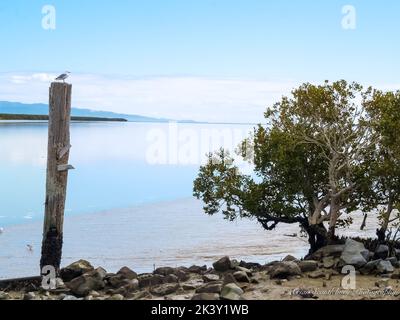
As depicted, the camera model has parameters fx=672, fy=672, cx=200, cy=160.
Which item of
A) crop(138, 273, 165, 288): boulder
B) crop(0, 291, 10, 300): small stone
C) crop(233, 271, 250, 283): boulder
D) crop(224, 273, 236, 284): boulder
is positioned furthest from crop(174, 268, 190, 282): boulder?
crop(0, 291, 10, 300): small stone

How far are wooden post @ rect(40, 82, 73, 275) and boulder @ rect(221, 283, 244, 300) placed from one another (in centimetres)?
623

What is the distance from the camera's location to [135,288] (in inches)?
776

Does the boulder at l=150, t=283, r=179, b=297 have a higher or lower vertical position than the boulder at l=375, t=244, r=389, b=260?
lower

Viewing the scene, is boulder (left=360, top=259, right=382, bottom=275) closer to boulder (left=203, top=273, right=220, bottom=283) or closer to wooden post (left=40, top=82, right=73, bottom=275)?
boulder (left=203, top=273, right=220, bottom=283)

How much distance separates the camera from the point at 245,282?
19.7 meters

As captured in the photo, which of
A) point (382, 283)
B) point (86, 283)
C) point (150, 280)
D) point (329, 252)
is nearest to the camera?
point (382, 283)

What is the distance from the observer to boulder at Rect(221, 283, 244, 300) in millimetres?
16914

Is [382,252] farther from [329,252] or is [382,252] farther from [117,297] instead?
[117,297]

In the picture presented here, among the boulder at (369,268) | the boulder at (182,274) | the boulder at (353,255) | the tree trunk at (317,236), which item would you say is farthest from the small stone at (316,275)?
the tree trunk at (317,236)

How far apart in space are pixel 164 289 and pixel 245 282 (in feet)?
8.29

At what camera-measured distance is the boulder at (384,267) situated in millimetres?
20469

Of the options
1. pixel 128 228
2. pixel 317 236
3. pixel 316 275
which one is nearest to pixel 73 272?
pixel 316 275

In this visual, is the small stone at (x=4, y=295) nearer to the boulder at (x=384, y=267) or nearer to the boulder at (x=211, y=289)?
the boulder at (x=211, y=289)
